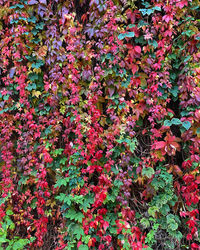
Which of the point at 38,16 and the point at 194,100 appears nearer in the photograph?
the point at 194,100

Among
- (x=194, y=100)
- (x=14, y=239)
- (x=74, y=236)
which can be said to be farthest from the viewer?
(x=14, y=239)

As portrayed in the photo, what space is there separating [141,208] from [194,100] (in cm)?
117

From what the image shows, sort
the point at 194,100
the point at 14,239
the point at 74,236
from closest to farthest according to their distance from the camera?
the point at 194,100, the point at 74,236, the point at 14,239

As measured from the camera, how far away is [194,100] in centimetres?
189

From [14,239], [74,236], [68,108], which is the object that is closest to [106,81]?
[68,108]

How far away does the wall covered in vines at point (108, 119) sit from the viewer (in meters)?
1.93

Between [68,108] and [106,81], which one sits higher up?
[106,81]

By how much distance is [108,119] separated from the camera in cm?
207

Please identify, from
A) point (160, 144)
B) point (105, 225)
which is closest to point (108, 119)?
point (160, 144)

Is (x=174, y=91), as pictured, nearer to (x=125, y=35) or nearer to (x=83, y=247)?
(x=125, y=35)

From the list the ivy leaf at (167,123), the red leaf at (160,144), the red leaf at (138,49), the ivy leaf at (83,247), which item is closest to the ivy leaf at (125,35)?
the red leaf at (138,49)

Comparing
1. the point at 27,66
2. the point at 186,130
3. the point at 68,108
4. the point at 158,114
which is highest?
the point at 27,66

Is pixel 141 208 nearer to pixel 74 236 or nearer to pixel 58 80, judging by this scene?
pixel 74 236

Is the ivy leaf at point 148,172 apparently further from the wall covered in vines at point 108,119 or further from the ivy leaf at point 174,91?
the ivy leaf at point 174,91
